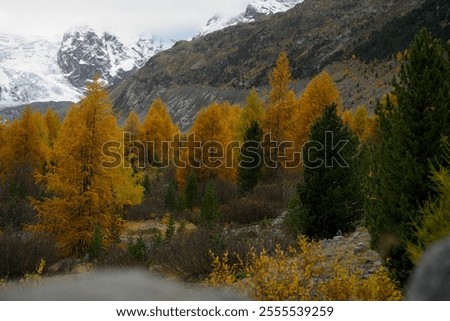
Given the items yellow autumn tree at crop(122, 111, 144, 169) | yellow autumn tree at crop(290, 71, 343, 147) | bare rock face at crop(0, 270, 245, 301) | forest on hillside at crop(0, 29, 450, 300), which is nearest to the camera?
bare rock face at crop(0, 270, 245, 301)

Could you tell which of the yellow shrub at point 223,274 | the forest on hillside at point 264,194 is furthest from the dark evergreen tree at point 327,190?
the yellow shrub at point 223,274

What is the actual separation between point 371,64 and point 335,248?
9121 centimetres

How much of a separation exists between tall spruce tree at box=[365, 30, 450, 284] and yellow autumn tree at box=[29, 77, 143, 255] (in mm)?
10340

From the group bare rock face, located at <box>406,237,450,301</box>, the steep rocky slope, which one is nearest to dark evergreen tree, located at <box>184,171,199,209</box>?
bare rock face, located at <box>406,237,450,301</box>

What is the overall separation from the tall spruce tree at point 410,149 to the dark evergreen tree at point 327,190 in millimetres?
4956

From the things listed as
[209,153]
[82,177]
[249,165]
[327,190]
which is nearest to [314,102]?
[249,165]

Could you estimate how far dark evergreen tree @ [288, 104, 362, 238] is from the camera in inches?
478

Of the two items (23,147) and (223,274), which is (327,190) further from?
(23,147)

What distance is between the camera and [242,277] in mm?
8102

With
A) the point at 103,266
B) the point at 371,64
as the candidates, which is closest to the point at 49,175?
the point at 103,266

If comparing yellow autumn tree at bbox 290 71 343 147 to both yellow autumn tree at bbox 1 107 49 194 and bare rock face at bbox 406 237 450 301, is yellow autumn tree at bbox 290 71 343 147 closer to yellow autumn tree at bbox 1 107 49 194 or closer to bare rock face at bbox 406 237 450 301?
yellow autumn tree at bbox 1 107 49 194

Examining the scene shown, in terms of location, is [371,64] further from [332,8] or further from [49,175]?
[49,175]

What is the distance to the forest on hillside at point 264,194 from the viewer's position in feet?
19.8

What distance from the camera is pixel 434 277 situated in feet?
10.6
